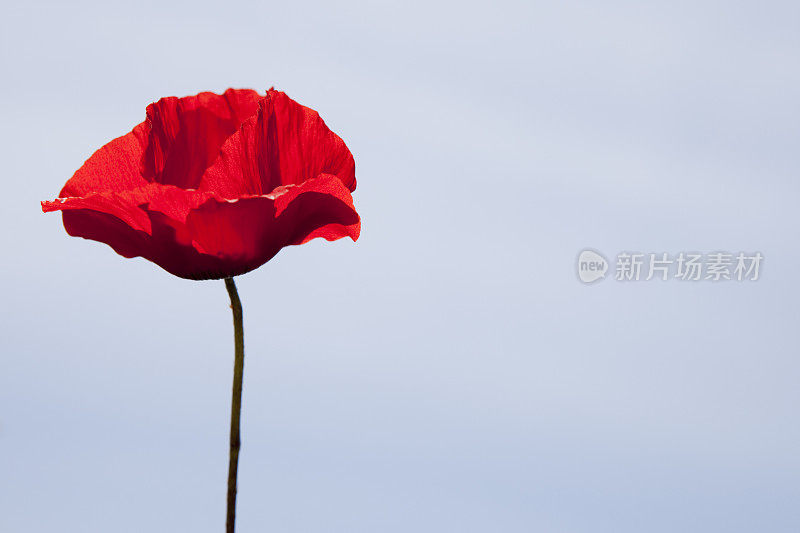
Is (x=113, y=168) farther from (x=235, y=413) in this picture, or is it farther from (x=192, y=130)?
(x=235, y=413)

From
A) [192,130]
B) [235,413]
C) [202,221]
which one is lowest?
[235,413]

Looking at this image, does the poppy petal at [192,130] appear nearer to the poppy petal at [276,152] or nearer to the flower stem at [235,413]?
the poppy petal at [276,152]

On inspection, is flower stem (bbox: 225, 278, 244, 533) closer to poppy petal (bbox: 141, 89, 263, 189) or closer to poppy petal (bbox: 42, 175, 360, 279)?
poppy petal (bbox: 42, 175, 360, 279)

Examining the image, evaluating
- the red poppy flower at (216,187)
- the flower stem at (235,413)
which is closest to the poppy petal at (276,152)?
the red poppy flower at (216,187)

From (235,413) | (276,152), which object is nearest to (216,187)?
(276,152)

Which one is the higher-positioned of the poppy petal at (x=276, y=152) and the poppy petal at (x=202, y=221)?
the poppy petal at (x=276, y=152)

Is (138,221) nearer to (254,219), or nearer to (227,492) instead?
(254,219)

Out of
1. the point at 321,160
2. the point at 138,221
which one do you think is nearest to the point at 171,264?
the point at 138,221

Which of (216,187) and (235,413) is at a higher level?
(216,187)

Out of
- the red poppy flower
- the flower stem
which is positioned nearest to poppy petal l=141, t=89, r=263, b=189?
the red poppy flower
